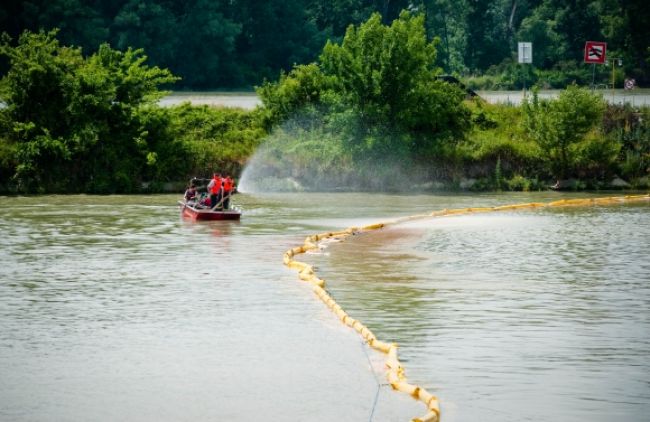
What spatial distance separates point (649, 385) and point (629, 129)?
129 ft

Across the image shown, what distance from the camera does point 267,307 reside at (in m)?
21.0

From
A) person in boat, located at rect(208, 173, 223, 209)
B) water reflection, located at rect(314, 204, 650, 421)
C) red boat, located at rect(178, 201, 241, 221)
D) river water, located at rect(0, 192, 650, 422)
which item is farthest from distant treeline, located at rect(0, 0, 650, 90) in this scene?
river water, located at rect(0, 192, 650, 422)

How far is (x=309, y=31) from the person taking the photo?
9425 cm

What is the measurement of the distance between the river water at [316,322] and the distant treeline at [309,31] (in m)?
43.9

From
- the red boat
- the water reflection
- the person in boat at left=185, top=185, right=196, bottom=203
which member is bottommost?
the water reflection

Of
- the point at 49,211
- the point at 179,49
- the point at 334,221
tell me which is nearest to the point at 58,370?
the point at 334,221

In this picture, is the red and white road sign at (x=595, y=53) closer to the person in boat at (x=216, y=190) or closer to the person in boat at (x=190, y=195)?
the person in boat at (x=190, y=195)

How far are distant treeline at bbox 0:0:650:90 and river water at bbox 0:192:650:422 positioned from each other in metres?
43.9

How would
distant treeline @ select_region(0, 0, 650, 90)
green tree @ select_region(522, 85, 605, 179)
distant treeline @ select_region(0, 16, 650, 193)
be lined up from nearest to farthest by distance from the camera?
distant treeline @ select_region(0, 16, 650, 193)
green tree @ select_region(522, 85, 605, 179)
distant treeline @ select_region(0, 0, 650, 90)

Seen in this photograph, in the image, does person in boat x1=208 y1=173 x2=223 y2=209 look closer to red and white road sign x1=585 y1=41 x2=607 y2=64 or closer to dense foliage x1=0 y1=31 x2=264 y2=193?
dense foliage x1=0 y1=31 x2=264 y2=193

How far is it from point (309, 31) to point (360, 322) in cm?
7624

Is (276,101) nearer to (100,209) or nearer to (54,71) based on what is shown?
(54,71)

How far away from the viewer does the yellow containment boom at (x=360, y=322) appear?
14.3 meters

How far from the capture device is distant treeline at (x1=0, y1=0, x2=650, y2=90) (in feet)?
265
